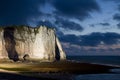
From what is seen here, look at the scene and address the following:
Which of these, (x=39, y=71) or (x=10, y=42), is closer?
(x=39, y=71)

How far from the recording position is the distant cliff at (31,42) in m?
104

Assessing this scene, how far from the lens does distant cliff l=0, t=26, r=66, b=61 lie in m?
104

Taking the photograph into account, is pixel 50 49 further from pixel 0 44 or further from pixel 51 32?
pixel 0 44

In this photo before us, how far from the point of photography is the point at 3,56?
8538cm

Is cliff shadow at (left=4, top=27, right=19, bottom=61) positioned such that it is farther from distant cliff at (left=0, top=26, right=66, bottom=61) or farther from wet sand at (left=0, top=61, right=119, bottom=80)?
wet sand at (left=0, top=61, right=119, bottom=80)

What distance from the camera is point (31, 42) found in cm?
10669

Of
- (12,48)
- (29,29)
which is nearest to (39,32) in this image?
(29,29)

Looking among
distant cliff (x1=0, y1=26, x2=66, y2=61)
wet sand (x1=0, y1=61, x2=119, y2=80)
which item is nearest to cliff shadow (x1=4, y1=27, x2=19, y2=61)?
distant cliff (x1=0, y1=26, x2=66, y2=61)

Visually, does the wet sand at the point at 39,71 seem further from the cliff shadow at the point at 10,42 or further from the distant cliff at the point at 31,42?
the distant cliff at the point at 31,42

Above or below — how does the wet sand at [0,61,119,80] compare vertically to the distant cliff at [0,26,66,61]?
below

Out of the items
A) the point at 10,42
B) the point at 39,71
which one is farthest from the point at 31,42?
the point at 39,71

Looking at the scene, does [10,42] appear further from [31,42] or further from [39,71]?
[39,71]

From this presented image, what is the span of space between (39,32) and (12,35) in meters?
9.53

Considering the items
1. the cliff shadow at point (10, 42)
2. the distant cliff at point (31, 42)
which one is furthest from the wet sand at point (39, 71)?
the distant cliff at point (31, 42)
